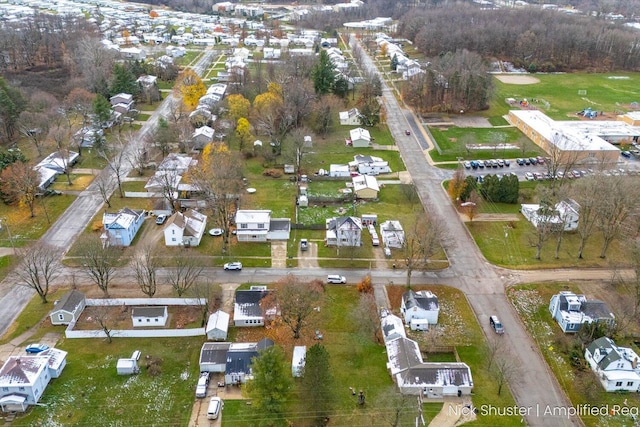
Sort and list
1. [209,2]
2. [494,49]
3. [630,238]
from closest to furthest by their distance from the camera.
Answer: [630,238] < [494,49] < [209,2]

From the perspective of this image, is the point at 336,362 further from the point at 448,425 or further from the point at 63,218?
the point at 63,218

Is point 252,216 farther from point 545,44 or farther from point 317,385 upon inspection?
point 545,44

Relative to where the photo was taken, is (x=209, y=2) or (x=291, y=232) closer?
(x=291, y=232)

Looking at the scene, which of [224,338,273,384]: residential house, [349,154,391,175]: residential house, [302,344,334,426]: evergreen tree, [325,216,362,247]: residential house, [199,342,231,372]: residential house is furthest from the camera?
[349,154,391,175]: residential house

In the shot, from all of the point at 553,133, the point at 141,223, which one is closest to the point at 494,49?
the point at 553,133

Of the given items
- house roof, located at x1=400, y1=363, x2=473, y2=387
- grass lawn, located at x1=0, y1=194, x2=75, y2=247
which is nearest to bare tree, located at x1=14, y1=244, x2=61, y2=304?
grass lawn, located at x1=0, y1=194, x2=75, y2=247

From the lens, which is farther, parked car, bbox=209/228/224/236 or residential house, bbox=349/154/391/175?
residential house, bbox=349/154/391/175

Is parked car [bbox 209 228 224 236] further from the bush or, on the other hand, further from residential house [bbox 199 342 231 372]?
residential house [bbox 199 342 231 372]
